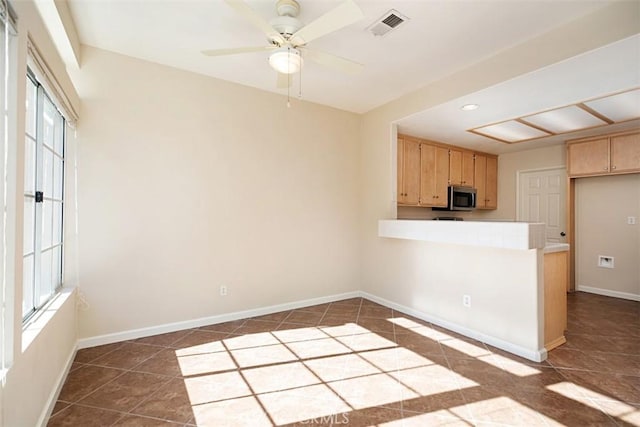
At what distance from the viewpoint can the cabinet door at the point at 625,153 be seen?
4.26 m

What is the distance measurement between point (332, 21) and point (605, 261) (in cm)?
558

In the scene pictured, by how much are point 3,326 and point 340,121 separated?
13.1 ft

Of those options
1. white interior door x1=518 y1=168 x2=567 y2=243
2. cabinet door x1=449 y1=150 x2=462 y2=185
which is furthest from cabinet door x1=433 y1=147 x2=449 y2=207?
white interior door x1=518 y1=168 x2=567 y2=243

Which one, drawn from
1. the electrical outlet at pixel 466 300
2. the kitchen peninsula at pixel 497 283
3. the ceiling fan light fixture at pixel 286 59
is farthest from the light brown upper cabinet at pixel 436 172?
the ceiling fan light fixture at pixel 286 59

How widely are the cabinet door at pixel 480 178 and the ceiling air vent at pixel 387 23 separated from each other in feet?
12.5

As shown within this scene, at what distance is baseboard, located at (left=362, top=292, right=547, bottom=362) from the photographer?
255cm

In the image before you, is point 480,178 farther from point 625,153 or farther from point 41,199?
point 41,199

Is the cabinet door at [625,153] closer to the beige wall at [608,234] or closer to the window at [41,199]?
the beige wall at [608,234]

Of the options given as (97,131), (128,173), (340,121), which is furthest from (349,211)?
(97,131)

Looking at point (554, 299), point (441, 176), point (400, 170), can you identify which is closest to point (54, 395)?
point (554, 299)

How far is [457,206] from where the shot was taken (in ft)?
16.3

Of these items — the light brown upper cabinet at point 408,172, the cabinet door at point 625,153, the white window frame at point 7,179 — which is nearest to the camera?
the white window frame at point 7,179

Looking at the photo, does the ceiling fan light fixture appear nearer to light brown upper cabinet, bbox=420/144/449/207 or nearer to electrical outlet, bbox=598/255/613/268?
light brown upper cabinet, bbox=420/144/449/207

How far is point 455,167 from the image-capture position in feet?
16.7
